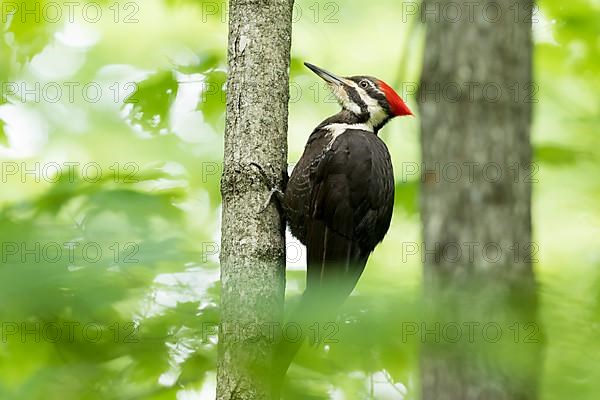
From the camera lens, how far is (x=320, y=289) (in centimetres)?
192

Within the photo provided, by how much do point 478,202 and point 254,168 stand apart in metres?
1.88

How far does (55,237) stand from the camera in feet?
9.05

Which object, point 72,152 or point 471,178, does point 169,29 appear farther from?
point 471,178

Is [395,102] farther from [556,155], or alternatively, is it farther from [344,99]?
[556,155]

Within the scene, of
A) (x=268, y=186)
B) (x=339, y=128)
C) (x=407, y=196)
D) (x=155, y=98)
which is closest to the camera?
(x=268, y=186)

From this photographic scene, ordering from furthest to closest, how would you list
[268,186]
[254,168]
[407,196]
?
[407,196] < [268,186] < [254,168]

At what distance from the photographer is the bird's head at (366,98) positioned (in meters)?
4.86

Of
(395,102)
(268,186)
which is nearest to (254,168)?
(268,186)

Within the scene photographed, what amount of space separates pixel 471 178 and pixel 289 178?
2.50 m

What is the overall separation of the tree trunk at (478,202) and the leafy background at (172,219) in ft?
0.26

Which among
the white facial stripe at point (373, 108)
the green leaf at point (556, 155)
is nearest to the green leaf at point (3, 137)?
the white facial stripe at point (373, 108)

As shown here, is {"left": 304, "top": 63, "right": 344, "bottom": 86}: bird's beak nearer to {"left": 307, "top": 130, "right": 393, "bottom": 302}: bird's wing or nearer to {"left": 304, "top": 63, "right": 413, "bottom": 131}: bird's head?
{"left": 304, "top": 63, "right": 413, "bottom": 131}: bird's head

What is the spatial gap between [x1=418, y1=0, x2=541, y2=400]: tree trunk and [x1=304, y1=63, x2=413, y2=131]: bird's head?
10.3ft

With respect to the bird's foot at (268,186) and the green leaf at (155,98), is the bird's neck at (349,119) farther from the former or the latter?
the bird's foot at (268,186)
